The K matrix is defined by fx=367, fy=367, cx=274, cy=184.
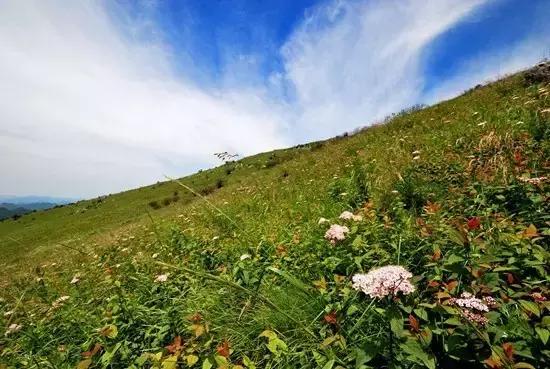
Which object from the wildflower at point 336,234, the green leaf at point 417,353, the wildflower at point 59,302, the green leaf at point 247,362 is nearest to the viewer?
the green leaf at point 417,353

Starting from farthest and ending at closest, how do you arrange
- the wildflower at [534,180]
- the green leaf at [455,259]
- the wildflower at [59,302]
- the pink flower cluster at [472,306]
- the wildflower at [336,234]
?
the wildflower at [59,302], the wildflower at [534,180], the wildflower at [336,234], the green leaf at [455,259], the pink flower cluster at [472,306]

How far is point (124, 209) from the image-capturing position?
37.4 m

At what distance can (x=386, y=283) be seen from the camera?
7.77 feet

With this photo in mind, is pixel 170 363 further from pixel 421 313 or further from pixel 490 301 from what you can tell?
pixel 490 301

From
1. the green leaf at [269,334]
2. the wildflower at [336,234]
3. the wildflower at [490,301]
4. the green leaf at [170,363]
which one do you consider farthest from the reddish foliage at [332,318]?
the green leaf at [170,363]

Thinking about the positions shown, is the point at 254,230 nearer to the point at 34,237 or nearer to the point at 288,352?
the point at 288,352

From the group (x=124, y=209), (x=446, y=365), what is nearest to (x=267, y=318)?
(x=446, y=365)

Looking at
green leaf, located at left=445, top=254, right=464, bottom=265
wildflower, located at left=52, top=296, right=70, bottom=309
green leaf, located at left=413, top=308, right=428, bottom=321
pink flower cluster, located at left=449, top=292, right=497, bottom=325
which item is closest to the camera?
pink flower cluster, located at left=449, top=292, right=497, bottom=325

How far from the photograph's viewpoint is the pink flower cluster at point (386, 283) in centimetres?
236

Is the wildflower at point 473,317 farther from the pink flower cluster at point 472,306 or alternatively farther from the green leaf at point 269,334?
the green leaf at point 269,334

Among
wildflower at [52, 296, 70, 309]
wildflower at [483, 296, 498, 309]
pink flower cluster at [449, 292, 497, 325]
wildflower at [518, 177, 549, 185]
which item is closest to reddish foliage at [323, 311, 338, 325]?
pink flower cluster at [449, 292, 497, 325]

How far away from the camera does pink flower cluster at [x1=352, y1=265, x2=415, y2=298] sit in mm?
2363

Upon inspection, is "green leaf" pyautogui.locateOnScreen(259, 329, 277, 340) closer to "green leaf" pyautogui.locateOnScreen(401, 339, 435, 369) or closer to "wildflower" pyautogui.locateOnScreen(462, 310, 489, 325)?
"green leaf" pyautogui.locateOnScreen(401, 339, 435, 369)

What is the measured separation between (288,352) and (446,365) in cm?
127
